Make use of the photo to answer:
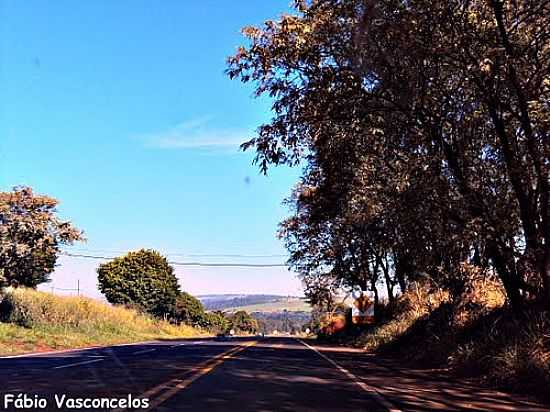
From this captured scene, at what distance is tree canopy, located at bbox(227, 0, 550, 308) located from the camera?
14000mm

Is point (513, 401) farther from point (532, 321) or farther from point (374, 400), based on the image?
point (532, 321)

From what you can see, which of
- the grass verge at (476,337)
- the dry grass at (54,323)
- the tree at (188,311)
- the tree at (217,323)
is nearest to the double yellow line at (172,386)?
the grass verge at (476,337)

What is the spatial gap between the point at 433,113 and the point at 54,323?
29126 mm

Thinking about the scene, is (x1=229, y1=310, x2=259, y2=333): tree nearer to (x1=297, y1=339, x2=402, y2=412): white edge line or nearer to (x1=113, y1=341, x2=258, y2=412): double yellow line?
(x1=113, y1=341, x2=258, y2=412): double yellow line

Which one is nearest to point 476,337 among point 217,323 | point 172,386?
point 172,386

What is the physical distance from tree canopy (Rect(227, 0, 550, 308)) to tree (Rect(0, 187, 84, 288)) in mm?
31537

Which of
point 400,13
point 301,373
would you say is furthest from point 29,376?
point 400,13

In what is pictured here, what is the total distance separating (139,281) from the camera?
8100cm

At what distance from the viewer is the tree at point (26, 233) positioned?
45250 mm

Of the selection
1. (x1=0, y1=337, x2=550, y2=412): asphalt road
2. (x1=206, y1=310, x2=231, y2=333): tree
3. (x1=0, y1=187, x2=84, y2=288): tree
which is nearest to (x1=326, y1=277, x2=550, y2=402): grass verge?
(x1=0, y1=337, x2=550, y2=412): asphalt road

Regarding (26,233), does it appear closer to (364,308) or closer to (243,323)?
(364,308)

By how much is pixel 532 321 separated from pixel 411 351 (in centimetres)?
949

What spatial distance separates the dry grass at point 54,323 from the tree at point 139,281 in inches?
1111

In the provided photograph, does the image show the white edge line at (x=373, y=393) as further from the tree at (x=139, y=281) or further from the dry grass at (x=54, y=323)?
the tree at (x=139, y=281)
